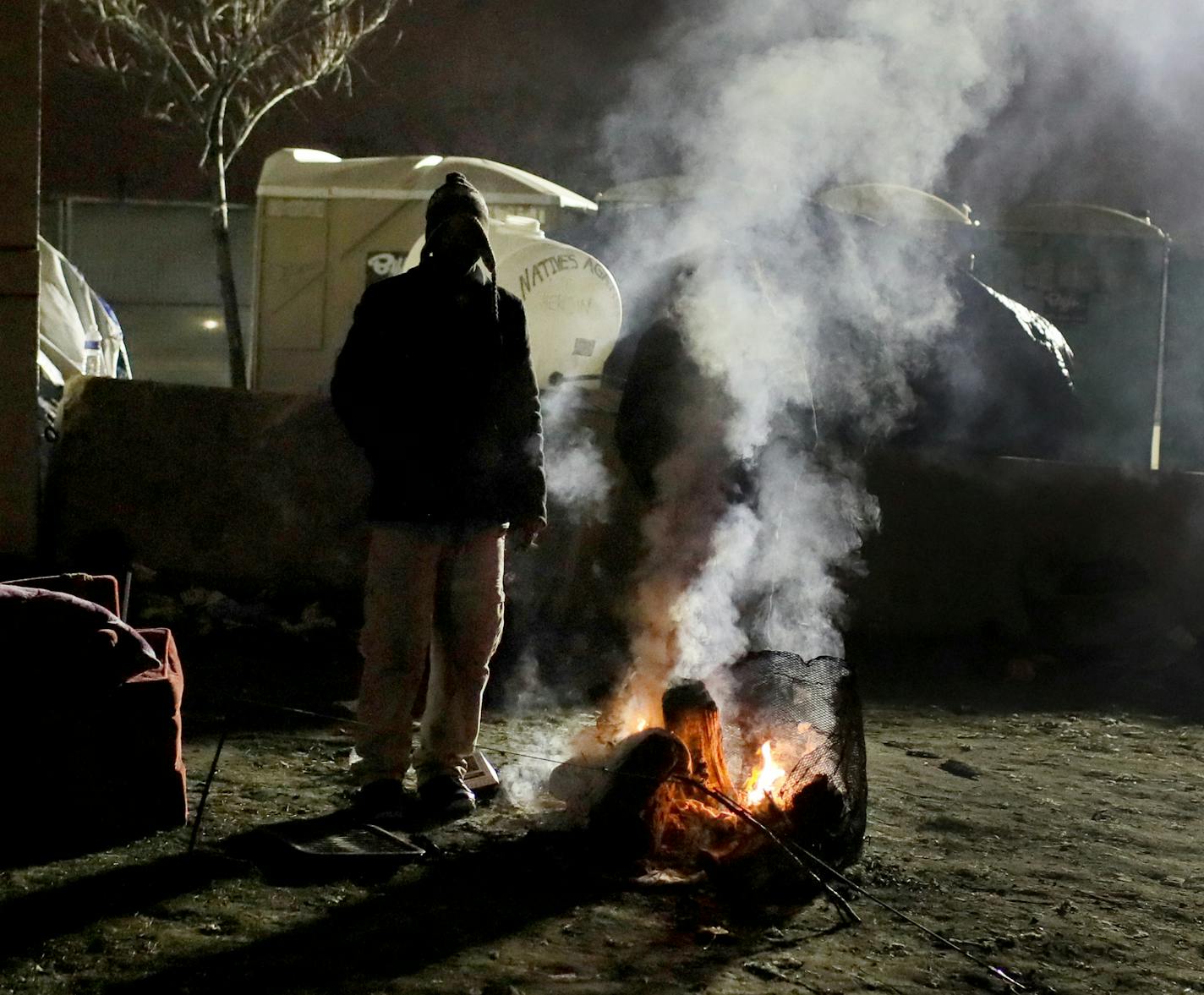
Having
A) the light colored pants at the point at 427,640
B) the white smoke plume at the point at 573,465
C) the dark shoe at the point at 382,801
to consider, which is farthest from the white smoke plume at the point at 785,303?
the dark shoe at the point at 382,801

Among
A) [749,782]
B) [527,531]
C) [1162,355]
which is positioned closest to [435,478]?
[527,531]

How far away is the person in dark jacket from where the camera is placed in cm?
496

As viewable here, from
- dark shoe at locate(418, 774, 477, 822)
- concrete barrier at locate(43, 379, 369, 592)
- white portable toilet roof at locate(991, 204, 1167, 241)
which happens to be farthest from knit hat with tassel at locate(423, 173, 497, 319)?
white portable toilet roof at locate(991, 204, 1167, 241)

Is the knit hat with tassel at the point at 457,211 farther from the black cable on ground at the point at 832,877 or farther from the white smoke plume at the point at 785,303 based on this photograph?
the black cable on ground at the point at 832,877

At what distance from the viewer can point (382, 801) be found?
4988 millimetres

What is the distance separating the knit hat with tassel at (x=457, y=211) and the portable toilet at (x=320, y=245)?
853 centimetres

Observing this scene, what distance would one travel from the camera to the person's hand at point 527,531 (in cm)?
517

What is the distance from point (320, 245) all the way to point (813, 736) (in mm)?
9936

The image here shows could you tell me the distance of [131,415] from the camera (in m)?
8.52

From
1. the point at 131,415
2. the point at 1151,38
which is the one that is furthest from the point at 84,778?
the point at 1151,38

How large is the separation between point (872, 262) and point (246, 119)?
10.6 m

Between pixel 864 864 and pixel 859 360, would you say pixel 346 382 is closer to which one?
pixel 864 864

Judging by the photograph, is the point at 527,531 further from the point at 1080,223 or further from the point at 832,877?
the point at 1080,223

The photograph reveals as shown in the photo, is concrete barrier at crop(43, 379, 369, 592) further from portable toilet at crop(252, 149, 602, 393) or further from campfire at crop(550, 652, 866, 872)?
portable toilet at crop(252, 149, 602, 393)
